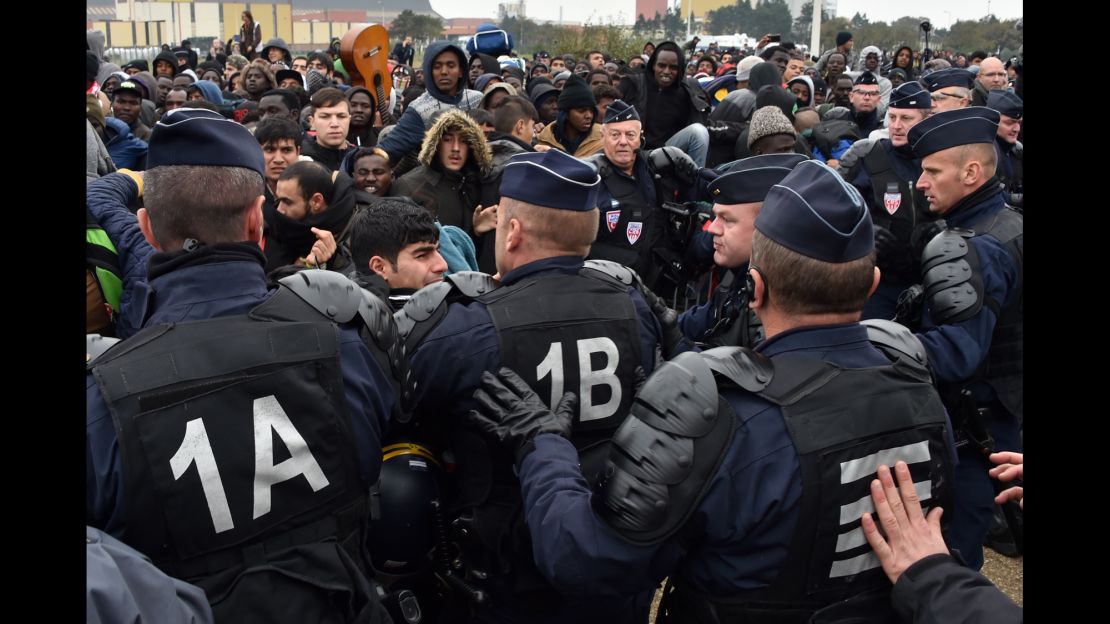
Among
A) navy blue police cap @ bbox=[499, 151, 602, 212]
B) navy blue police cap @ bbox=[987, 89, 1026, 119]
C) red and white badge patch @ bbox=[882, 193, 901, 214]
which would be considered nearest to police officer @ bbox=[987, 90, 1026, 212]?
navy blue police cap @ bbox=[987, 89, 1026, 119]

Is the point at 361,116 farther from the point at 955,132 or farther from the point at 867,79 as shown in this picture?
the point at 867,79

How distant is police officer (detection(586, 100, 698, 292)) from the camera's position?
5730 mm

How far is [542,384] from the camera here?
A: 2.61 meters

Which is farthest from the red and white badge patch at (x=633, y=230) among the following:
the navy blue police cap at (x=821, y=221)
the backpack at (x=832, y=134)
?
the navy blue police cap at (x=821, y=221)

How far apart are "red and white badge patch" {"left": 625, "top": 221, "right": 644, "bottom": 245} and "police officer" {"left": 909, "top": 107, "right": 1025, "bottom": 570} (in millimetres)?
1980

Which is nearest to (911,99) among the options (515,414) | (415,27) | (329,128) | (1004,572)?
(1004,572)

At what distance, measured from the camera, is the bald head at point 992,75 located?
9.22 m

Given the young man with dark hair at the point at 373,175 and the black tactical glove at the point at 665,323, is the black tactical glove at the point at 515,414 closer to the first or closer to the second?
the black tactical glove at the point at 665,323

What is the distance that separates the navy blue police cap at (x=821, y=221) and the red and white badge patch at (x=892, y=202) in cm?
331

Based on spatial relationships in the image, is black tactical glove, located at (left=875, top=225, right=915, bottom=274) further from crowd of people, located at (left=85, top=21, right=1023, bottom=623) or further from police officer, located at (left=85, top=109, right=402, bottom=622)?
police officer, located at (left=85, top=109, right=402, bottom=622)

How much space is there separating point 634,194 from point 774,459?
402 cm

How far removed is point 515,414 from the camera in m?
2.32
